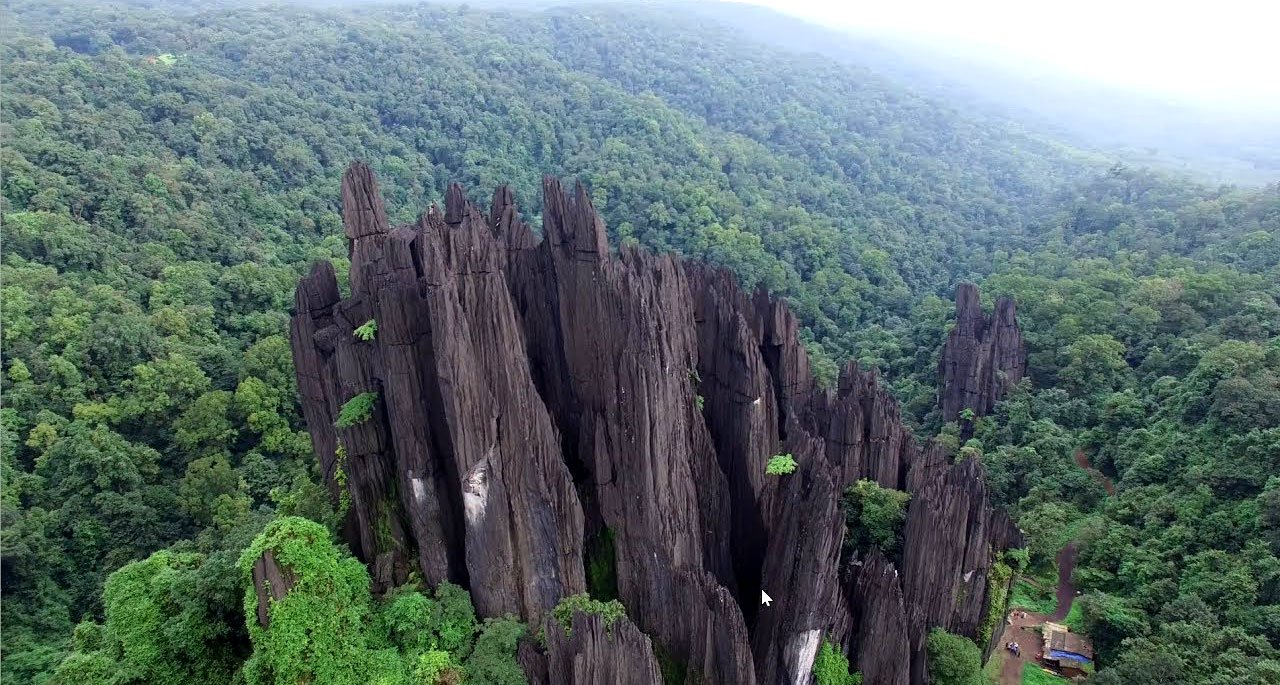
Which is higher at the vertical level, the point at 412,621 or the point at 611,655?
the point at 611,655

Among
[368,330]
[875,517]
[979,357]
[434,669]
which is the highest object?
[368,330]

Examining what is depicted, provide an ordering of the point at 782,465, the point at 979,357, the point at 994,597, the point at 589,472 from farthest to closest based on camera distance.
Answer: the point at 979,357
the point at 994,597
the point at 782,465
the point at 589,472

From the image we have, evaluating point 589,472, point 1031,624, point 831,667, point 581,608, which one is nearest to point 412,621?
point 581,608

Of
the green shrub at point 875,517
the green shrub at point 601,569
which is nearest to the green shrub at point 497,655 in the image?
the green shrub at point 601,569

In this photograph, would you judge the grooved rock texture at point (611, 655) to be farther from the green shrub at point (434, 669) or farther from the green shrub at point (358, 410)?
the green shrub at point (358, 410)

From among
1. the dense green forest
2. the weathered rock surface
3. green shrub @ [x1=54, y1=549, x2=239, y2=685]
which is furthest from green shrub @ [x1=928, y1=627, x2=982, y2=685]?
green shrub @ [x1=54, y1=549, x2=239, y2=685]

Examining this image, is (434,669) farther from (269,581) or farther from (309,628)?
(269,581)

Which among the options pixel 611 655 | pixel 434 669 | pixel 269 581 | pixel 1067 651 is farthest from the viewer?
pixel 1067 651

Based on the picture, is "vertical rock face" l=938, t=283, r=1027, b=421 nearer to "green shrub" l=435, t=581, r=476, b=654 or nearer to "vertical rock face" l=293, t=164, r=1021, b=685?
"vertical rock face" l=293, t=164, r=1021, b=685

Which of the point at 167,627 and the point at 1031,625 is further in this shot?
the point at 1031,625
